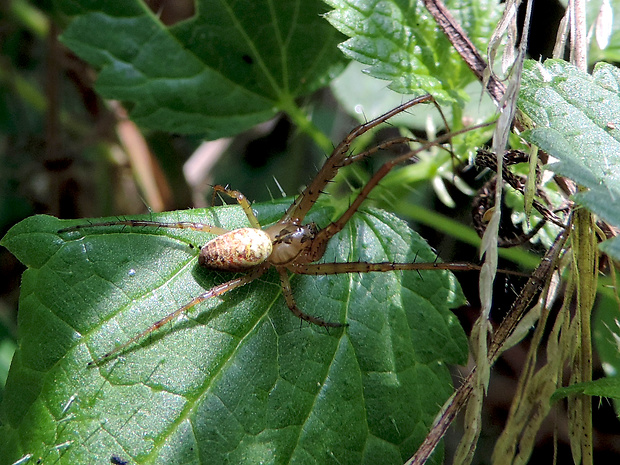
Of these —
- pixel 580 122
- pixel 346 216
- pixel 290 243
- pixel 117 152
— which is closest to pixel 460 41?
pixel 580 122

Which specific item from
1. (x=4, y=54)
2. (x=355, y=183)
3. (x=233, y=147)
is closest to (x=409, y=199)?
(x=355, y=183)

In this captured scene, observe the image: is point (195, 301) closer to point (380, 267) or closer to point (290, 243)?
point (290, 243)

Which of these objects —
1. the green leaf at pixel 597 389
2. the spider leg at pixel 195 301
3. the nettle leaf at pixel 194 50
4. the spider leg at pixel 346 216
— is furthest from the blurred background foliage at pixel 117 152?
the green leaf at pixel 597 389

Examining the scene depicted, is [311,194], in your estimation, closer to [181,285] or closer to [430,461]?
[181,285]

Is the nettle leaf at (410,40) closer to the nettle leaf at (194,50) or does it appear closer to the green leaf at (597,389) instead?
the nettle leaf at (194,50)

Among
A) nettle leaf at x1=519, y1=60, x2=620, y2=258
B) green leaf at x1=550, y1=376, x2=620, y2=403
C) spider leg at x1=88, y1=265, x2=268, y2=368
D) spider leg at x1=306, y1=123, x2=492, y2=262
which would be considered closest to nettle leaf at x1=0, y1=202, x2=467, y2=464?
spider leg at x1=88, y1=265, x2=268, y2=368
